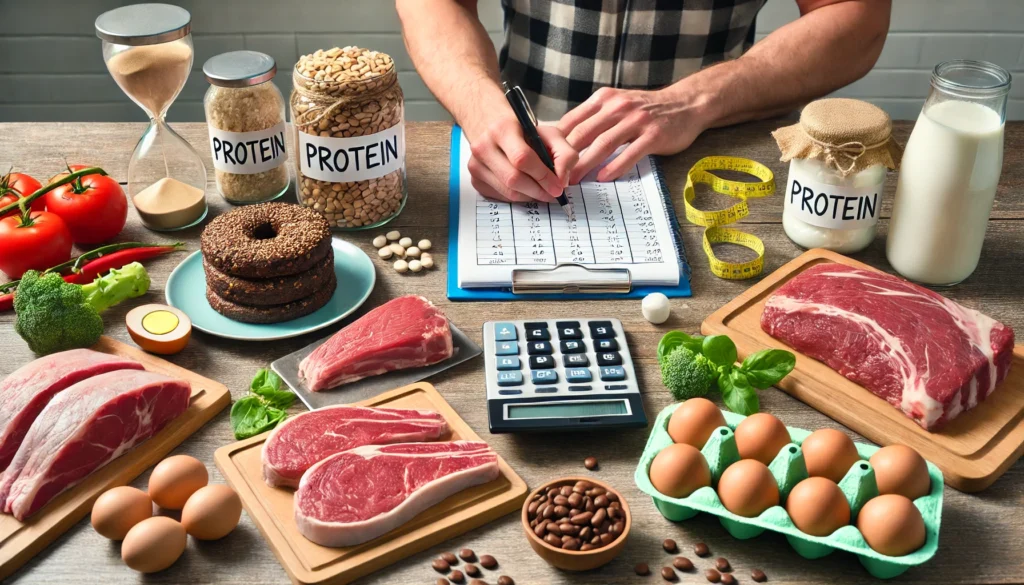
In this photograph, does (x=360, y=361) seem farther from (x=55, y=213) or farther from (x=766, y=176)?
(x=766, y=176)

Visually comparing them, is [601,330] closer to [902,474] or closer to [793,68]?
[902,474]

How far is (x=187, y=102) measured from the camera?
3920 mm

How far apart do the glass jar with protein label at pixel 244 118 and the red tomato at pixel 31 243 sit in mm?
322

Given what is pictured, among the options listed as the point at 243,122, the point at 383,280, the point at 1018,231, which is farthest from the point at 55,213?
the point at 1018,231

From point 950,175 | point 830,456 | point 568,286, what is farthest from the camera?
point 568,286

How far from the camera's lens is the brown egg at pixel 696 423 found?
1292 millimetres

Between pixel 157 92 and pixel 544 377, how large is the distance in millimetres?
907

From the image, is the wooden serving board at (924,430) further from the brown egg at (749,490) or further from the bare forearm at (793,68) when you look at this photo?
the bare forearm at (793,68)

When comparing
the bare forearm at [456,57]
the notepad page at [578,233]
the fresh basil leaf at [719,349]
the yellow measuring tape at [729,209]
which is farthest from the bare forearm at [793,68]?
the fresh basil leaf at [719,349]

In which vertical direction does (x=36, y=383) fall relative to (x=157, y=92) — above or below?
below

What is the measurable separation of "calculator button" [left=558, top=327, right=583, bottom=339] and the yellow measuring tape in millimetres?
362

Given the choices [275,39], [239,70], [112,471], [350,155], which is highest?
[239,70]

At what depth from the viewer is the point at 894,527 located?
113 cm

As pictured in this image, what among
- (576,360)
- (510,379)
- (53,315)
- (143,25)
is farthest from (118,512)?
(143,25)
